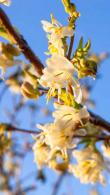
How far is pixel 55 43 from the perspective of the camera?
111 cm

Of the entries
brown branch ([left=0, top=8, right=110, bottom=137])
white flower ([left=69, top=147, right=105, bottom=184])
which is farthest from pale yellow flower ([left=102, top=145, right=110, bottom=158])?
brown branch ([left=0, top=8, right=110, bottom=137])

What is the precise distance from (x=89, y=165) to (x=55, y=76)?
0.54m

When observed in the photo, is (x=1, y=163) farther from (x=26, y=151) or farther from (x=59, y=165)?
(x=59, y=165)

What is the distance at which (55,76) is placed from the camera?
1143 mm

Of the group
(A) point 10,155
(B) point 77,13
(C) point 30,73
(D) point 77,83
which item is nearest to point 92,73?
(D) point 77,83

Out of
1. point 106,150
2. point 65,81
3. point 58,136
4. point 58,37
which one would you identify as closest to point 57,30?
point 58,37

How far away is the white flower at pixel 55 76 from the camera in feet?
3.63

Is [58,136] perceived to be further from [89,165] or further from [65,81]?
[89,165]

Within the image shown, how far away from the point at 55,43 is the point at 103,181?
2.27 feet

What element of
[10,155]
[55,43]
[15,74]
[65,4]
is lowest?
[55,43]

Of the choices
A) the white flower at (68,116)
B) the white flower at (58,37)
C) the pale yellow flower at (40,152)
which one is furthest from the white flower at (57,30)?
the pale yellow flower at (40,152)

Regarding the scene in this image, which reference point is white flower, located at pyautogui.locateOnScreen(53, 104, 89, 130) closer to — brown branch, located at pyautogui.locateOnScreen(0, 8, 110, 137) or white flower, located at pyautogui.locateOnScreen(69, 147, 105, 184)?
brown branch, located at pyautogui.locateOnScreen(0, 8, 110, 137)

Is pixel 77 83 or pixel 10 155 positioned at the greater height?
pixel 10 155

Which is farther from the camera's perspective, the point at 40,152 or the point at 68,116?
the point at 40,152
